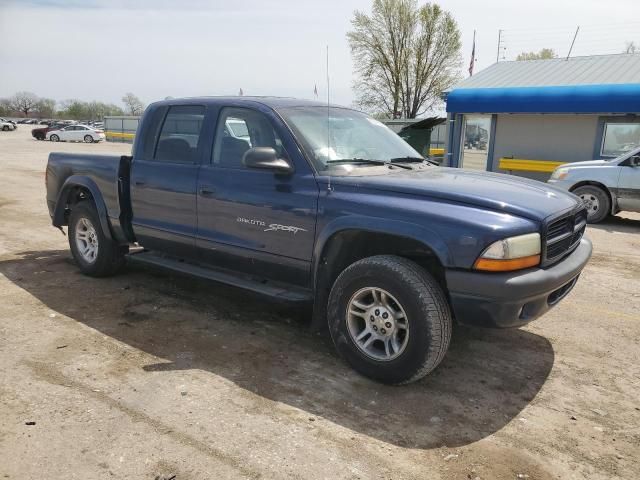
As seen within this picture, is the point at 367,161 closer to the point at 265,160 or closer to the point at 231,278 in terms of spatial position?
the point at 265,160

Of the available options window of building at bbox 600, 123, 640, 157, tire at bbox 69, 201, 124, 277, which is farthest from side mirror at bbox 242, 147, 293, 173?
window of building at bbox 600, 123, 640, 157

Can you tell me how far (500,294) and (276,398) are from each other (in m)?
1.51

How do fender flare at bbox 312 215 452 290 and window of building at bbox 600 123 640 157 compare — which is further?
window of building at bbox 600 123 640 157

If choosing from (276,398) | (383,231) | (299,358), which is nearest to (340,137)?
(383,231)

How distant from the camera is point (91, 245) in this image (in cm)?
588

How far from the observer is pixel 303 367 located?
390 centimetres

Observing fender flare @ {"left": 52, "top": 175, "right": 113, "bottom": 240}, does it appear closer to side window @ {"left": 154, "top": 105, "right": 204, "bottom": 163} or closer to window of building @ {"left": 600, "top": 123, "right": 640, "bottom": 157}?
side window @ {"left": 154, "top": 105, "right": 204, "bottom": 163}

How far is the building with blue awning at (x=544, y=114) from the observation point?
15.8 m

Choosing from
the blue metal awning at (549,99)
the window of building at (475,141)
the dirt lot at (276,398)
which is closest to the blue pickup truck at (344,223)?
the dirt lot at (276,398)

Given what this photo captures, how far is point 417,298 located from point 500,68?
1950 cm

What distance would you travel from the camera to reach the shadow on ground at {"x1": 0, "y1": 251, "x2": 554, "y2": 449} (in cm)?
327

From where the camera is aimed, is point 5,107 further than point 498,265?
Yes

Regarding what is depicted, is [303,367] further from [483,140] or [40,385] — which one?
[483,140]

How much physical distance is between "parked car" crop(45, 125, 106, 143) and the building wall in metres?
34.1
